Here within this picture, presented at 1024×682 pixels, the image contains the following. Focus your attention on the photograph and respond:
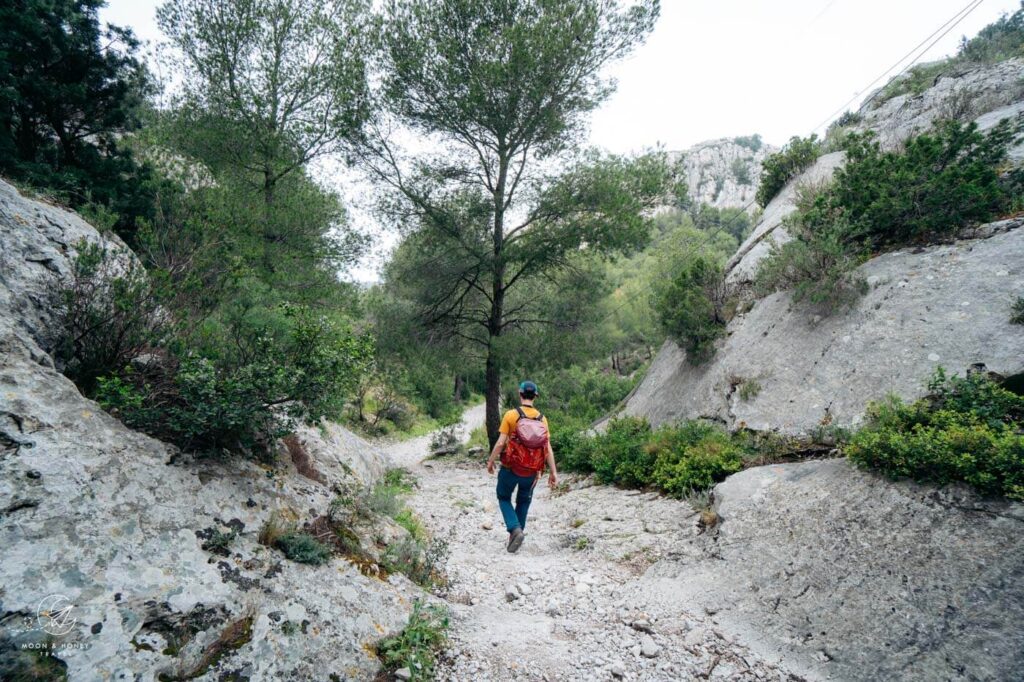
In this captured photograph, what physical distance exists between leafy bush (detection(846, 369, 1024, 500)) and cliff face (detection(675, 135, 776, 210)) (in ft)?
308

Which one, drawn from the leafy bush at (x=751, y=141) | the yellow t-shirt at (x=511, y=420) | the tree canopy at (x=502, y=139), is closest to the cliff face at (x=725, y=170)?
the leafy bush at (x=751, y=141)

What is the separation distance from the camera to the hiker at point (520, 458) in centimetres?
565

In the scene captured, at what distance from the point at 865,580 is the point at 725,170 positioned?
129 metres

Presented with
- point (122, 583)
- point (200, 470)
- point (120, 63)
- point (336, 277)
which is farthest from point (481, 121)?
point (122, 583)

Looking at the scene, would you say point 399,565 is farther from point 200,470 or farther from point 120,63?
point 120,63

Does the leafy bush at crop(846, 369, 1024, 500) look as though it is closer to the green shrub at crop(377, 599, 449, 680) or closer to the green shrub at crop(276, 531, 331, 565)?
the green shrub at crop(377, 599, 449, 680)

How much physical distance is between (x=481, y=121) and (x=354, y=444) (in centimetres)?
890

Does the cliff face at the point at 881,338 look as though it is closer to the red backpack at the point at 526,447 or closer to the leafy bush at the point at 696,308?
the leafy bush at the point at 696,308

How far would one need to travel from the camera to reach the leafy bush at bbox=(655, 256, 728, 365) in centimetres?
1019

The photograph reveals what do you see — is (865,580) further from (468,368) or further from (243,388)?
(468,368)

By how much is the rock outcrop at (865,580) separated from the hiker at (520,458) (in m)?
1.70

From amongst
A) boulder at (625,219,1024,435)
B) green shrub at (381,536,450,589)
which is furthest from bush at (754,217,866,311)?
green shrub at (381,536,450,589)

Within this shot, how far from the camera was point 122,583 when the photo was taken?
2.82m

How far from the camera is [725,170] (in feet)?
370
